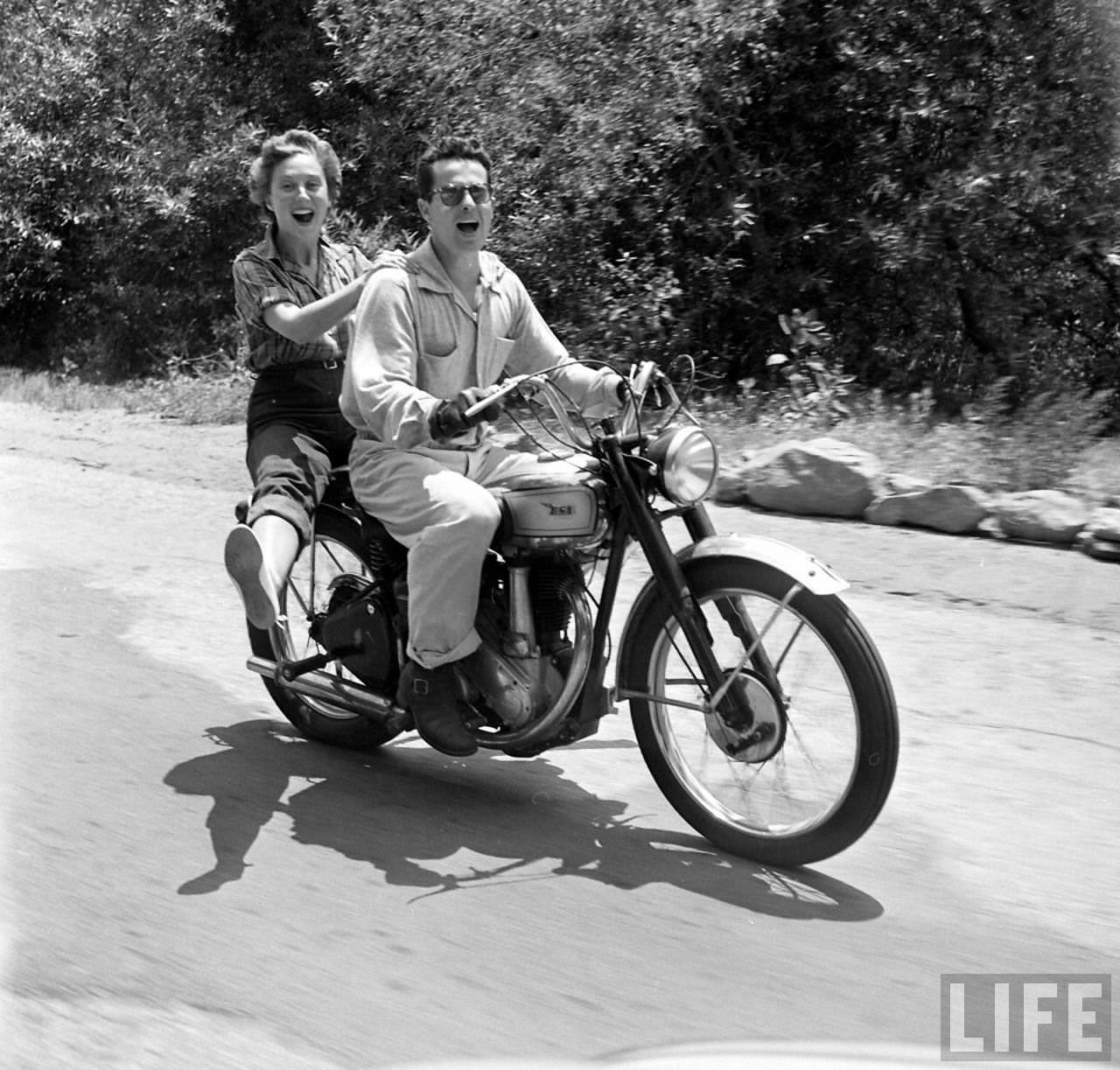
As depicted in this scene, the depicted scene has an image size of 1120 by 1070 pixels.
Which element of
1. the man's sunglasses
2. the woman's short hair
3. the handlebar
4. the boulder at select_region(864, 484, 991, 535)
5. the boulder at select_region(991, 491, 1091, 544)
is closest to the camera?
the handlebar

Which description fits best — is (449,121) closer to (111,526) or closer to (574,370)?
(111,526)

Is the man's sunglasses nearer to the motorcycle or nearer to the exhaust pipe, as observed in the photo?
the motorcycle

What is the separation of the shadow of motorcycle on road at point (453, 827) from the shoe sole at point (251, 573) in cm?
57

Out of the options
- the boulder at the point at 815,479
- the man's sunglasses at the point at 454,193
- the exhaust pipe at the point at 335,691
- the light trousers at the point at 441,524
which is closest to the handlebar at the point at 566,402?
the light trousers at the point at 441,524

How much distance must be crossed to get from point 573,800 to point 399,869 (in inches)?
27.4

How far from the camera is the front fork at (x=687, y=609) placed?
3.88 m

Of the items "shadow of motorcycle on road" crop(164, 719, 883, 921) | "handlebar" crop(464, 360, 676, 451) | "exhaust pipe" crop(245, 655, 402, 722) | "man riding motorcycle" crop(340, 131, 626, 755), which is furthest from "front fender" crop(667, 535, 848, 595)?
"exhaust pipe" crop(245, 655, 402, 722)

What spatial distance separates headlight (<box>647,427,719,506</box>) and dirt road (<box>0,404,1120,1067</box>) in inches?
38.1

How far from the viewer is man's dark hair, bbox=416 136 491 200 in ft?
14.0

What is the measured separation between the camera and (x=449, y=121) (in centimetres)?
1291

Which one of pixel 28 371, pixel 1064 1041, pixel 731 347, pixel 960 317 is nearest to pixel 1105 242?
pixel 960 317

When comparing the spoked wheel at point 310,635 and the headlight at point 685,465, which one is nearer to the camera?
the headlight at point 685,465

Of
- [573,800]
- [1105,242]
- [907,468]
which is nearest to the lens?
[573,800]

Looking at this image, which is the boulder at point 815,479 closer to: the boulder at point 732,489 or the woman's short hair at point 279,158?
the boulder at point 732,489
